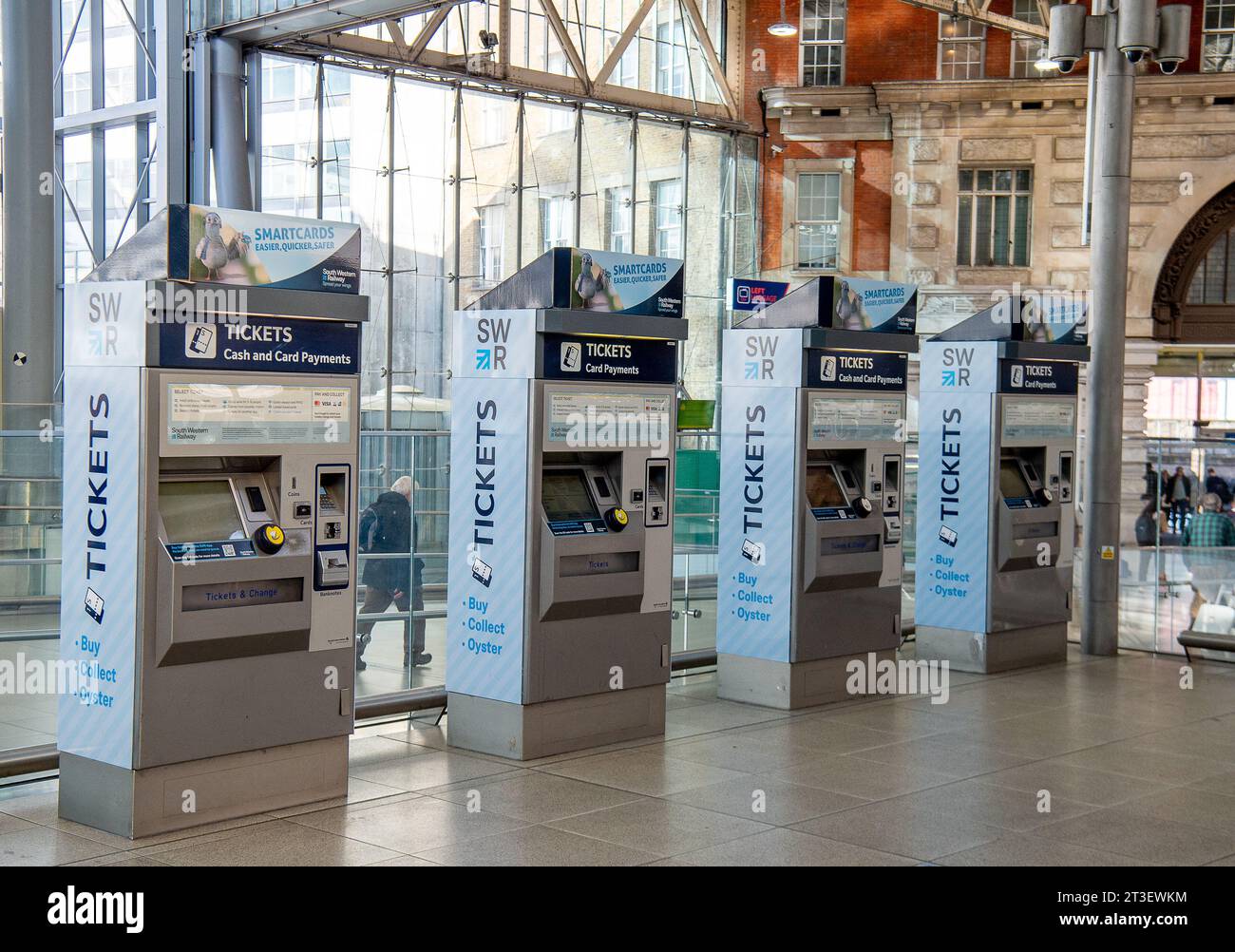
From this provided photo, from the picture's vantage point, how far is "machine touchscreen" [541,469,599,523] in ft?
24.5

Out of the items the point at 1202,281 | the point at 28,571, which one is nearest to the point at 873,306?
the point at 28,571

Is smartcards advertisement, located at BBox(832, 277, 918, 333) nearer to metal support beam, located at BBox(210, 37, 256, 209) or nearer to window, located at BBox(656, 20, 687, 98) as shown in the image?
metal support beam, located at BBox(210, 37, 256, 209)

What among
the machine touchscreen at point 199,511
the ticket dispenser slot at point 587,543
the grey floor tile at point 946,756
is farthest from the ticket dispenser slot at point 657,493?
the machine touchscreen at point 199,511

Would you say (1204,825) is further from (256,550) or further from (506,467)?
(256,550)

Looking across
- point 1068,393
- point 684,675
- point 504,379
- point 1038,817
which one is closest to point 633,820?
point 1038,817

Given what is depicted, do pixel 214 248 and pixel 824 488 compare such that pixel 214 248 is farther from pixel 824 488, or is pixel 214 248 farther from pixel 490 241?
pixel 490 241

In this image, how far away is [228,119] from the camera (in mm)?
15508

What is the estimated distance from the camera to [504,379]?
7.36 m

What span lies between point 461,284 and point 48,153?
7.26m

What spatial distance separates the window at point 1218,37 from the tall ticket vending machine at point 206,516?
20141mm

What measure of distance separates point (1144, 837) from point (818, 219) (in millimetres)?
18891

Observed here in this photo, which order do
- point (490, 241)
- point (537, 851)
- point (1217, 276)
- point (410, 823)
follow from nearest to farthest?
point (537, 851) < point (410, 823) < point (490, 241) < point (1217, 276)

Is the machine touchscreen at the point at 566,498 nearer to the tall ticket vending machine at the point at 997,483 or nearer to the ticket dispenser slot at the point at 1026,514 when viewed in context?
the tall ticket vending machine at the point at 997,483

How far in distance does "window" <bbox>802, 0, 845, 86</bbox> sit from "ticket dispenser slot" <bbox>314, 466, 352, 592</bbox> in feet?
63.7
